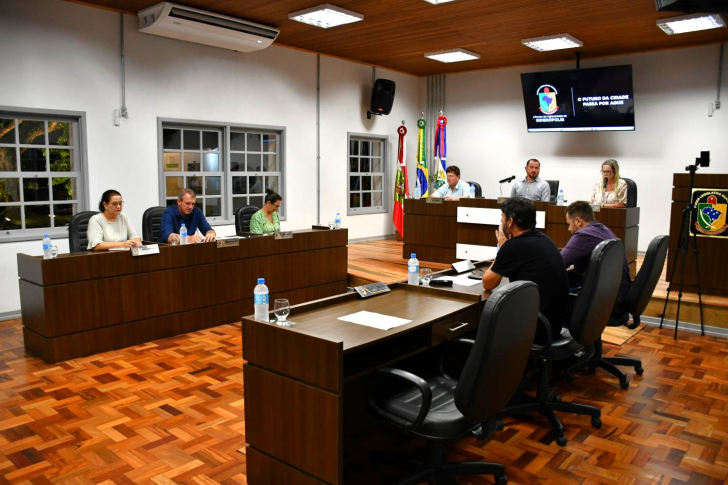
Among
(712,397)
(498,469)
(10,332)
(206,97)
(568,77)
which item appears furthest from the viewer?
(568,77)

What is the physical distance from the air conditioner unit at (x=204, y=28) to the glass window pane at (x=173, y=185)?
1.65 m

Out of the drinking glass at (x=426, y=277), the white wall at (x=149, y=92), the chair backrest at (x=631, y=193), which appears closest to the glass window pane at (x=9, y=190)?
the white wall at (x=149, y=92)

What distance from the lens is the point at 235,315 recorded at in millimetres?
5457

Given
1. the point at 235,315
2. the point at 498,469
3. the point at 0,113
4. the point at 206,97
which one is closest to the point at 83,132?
the point at 0,113

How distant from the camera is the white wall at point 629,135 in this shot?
25.5ft

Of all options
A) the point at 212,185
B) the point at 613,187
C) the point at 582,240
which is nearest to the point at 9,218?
the point at 212,185

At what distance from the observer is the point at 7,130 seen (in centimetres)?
557

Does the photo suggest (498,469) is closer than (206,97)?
Yes

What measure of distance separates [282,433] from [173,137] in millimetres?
5412

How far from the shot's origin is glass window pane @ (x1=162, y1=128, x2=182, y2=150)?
6.91 metres

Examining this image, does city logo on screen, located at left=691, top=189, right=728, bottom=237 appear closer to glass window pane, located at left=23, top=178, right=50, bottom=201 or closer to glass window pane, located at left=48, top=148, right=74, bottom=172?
glass window pane, located at left=48, top=148, right=74, bottom=172

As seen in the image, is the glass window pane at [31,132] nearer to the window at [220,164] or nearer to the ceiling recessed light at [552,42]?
the window at [220,164]

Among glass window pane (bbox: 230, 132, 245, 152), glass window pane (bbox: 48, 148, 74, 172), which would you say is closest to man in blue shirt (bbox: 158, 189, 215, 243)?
glass window pane (bbox: 48, 148, 74, 172)

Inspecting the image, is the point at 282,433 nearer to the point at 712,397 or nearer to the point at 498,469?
the point at 498,469
